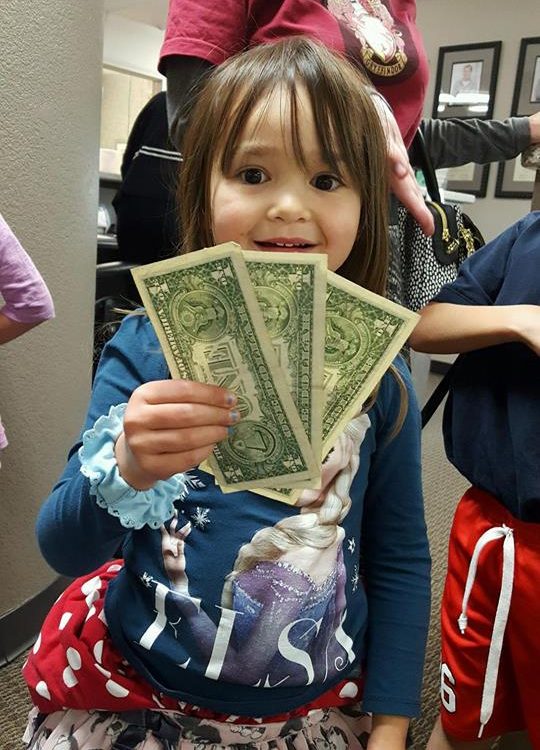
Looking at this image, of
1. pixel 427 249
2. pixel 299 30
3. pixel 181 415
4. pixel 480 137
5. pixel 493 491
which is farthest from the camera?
pixel 480 137

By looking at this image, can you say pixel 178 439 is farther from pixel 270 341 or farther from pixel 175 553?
pixel 175 553

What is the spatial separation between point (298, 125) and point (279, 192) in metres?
0.07

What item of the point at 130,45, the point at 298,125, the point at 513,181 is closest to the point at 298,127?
the point at 298,125

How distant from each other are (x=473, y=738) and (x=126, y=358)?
0.80m

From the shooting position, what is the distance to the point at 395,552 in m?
0.83

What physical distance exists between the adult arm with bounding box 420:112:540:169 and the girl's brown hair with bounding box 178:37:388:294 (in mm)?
611

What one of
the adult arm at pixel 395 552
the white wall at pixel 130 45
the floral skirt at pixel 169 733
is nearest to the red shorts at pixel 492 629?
the adult arm at pixel 395 552

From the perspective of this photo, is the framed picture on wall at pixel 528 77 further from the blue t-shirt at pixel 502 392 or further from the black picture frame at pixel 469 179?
the blue t-shirt at pixel 502 392

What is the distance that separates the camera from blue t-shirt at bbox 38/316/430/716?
71 centimetres

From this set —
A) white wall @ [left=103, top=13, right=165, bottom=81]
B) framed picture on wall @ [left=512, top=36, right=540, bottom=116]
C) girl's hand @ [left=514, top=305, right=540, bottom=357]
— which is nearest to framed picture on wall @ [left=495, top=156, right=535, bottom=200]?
framed picture on wall @ [left=512, top=36, right=540, bottom=116]

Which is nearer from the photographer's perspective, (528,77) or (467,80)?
(528,77)

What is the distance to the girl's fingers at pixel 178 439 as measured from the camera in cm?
53

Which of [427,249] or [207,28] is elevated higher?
[207,28]

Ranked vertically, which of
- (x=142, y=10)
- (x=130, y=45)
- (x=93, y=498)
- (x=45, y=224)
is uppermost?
(x=142, y=10)
